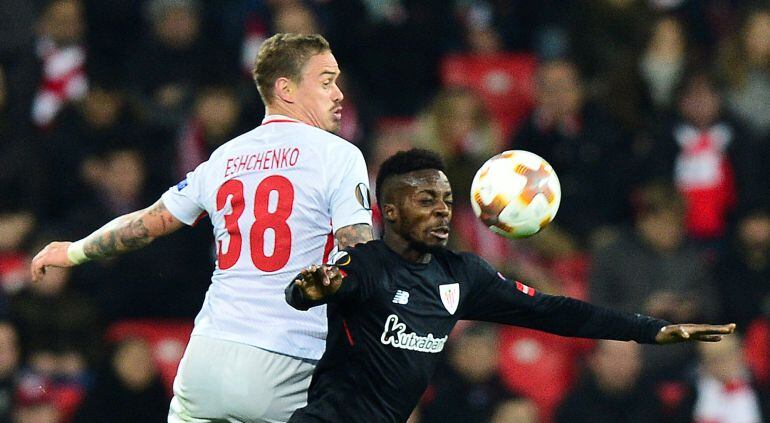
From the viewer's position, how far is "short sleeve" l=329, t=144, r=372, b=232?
4930 millimetres

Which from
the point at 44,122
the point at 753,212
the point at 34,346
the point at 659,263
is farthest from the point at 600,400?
the point at 44,122

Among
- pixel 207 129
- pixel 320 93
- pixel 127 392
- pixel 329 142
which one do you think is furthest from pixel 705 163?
pixel 329 142

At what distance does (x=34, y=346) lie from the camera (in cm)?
922

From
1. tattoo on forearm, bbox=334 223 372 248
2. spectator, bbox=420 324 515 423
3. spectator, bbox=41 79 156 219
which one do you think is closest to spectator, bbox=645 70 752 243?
spectator, bbox=420 324 515 423

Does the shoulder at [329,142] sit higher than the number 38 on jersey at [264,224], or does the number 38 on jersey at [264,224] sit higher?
the shoulder at [329,142]

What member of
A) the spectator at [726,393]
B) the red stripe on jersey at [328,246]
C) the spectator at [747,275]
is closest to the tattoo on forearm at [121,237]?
the red stripe on jersey at [328,246]

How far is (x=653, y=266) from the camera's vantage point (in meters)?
9.66

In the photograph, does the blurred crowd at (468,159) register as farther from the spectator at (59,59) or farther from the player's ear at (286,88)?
the player's ear at (286,88)

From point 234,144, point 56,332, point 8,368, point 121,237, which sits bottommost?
point 8,368

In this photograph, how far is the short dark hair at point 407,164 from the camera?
16.5 feet

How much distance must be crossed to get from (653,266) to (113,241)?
16.2 feet

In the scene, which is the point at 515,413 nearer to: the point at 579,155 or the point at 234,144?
the point at 579,155

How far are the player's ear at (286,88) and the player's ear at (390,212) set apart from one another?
57cm

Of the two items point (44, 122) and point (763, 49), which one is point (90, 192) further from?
point (763, 49)
